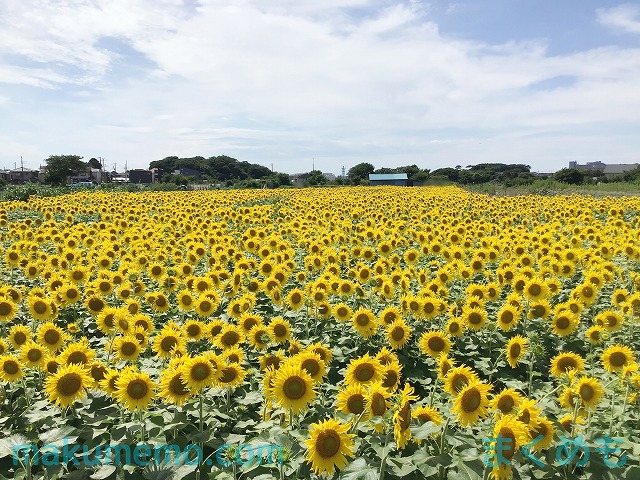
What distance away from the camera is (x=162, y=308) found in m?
6.68

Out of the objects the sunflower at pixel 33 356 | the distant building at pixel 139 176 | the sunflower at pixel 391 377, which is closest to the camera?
the sunflower at pixel 391 377

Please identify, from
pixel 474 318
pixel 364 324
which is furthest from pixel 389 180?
pixel 364 324

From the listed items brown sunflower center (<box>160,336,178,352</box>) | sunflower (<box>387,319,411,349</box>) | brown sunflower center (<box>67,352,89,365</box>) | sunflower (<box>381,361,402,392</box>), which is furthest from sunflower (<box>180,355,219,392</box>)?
sunflower (<box>387,319,411,349</box>)

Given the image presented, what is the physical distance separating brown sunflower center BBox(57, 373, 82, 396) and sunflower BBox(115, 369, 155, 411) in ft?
1.39

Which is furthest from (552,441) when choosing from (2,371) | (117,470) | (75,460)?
(2,371)

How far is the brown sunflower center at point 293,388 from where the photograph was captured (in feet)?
11.0

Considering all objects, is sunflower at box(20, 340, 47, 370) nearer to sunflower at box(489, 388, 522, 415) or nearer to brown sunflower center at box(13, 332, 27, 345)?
brown sunflower center at box(13, 332, 27, 345)

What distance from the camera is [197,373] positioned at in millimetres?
3664

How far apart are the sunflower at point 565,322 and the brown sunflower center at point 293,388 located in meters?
4.01

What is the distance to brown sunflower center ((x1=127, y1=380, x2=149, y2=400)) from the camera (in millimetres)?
3617

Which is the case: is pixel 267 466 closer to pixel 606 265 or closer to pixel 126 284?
pixel 126 284

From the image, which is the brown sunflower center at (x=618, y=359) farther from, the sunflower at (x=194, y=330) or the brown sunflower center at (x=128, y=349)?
the brown sunflower center at (x=128, y=349)

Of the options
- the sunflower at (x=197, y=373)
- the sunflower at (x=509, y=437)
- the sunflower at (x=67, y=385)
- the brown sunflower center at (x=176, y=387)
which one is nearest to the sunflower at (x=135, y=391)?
the brown sunflower center at (x=176, y=387)

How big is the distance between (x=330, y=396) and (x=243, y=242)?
6.82m
